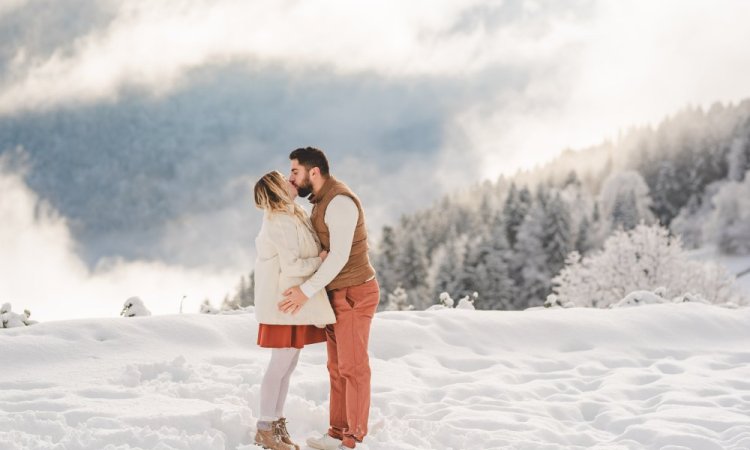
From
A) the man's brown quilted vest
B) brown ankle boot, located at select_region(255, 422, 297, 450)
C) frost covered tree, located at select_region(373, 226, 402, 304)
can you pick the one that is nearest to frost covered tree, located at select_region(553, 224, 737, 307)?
frost covered tree, located at select_region(373, 226, 402, 304)

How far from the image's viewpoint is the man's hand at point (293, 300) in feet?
15.9

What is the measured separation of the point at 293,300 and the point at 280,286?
17 centimetres

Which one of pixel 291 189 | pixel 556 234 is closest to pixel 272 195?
pixel 291 189

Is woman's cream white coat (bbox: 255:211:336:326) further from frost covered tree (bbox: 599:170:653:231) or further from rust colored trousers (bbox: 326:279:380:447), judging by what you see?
frost covered tree (bbox: 599:170:653:231)

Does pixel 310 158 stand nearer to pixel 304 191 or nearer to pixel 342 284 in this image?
pixel 304 191

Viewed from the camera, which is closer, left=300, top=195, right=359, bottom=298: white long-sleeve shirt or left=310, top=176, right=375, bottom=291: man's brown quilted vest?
left=300, top=195, right=359, bottom=298: white long-sleeve shirt

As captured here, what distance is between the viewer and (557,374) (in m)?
7.83

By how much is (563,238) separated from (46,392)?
5090 centimetres

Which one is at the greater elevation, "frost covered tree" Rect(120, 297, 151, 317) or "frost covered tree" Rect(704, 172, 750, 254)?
"frost covered tree" Rect(704, 172, 750, 254)

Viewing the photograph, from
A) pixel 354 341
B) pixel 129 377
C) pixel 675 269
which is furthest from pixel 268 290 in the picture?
pixel 675 269

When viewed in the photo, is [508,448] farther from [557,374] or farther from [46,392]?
[46,392]

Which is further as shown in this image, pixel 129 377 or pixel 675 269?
pixel 675 269

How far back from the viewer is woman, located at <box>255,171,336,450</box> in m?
4.88

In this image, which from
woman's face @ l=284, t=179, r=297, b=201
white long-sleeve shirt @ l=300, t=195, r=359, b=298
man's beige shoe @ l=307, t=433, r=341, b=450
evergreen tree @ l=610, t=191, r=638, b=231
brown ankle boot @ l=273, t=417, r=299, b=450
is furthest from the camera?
evergreen tree @ l=610, t=191, r=638, b=231
